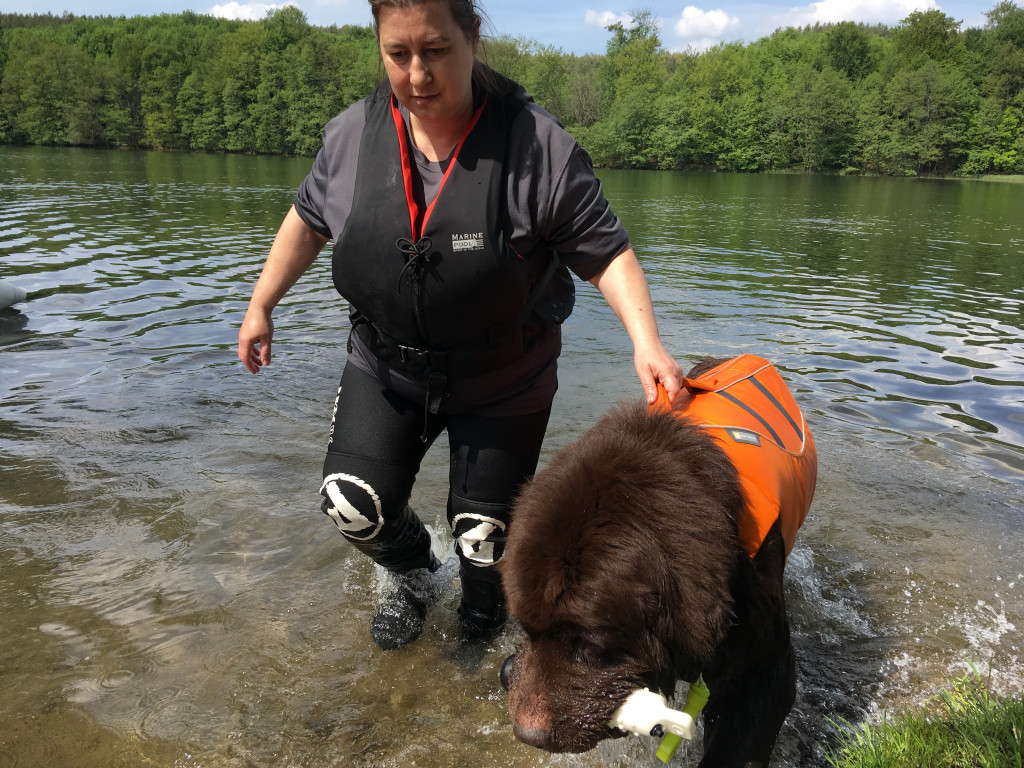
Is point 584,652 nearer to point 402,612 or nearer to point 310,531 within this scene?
point 402,612

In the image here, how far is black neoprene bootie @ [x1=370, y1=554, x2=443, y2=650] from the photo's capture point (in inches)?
145

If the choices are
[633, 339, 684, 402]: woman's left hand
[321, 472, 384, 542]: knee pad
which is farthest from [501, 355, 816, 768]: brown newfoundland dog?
[321, 472, 384, 542]: knee pad

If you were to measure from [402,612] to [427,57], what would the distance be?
2.62 metres

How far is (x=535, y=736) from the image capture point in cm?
205

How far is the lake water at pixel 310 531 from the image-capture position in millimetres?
3145

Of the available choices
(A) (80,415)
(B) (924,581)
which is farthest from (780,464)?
(A) (80,415)

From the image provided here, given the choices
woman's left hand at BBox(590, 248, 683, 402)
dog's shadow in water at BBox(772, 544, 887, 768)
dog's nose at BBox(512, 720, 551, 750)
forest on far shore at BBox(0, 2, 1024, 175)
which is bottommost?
dog's shadow in water at BBox(772, 544, 887, 768)

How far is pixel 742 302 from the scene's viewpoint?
41.0ft

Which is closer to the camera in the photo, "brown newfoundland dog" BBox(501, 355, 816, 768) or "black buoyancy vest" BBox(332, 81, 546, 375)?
"brown newfoundland dog" BBox(501, 355, 816, 768)

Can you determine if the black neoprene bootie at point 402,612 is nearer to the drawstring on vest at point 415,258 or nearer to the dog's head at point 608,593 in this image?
the dog's head at point 608,593

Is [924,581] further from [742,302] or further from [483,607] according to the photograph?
Result: [742,302]

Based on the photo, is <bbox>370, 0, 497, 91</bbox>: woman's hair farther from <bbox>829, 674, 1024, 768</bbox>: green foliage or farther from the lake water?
<bbox>829, 674, 1024, 768</bbox>: green foliage

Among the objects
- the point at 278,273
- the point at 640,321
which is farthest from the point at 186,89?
the point at 640,321

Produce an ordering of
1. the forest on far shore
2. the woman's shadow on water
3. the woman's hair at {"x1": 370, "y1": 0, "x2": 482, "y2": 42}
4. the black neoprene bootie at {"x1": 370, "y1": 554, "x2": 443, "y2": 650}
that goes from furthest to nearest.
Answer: the forest on far shore
the woman's shadow on water
the black neoprene bootie at {"x1": 370, "y1": 554, "x2": 443, "y2": 650}
the woman's hair at {"x1": 370, "y1": 0, "x2": 482, "y2": 42}
